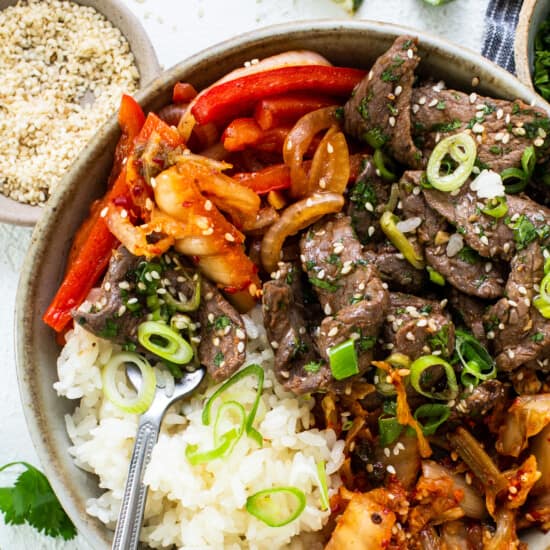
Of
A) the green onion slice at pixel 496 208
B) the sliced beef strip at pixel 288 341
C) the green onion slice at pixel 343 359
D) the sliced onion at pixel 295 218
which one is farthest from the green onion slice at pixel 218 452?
the green onion slice at pixel 496 208

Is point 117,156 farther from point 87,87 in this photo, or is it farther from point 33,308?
point 87,87

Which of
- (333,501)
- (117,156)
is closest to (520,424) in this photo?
(333,501)

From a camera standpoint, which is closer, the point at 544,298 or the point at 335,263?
the point at 544,298

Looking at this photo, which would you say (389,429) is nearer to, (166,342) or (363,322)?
(363,322)

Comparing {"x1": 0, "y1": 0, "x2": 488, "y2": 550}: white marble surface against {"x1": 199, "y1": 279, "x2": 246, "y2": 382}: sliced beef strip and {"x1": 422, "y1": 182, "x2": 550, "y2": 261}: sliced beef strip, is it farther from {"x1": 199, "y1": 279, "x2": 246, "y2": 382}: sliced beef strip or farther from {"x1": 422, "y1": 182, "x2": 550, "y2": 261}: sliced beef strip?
{"x1": 199, "y1": 279, "x2": 246, "y2": 382}: sliced beef strip

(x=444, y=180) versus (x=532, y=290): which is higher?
(x=444, y=180)

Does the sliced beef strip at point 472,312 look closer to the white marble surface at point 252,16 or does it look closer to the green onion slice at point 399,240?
the green onion slice at point 399,240

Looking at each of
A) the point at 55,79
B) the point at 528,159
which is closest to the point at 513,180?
the point at 528,159
